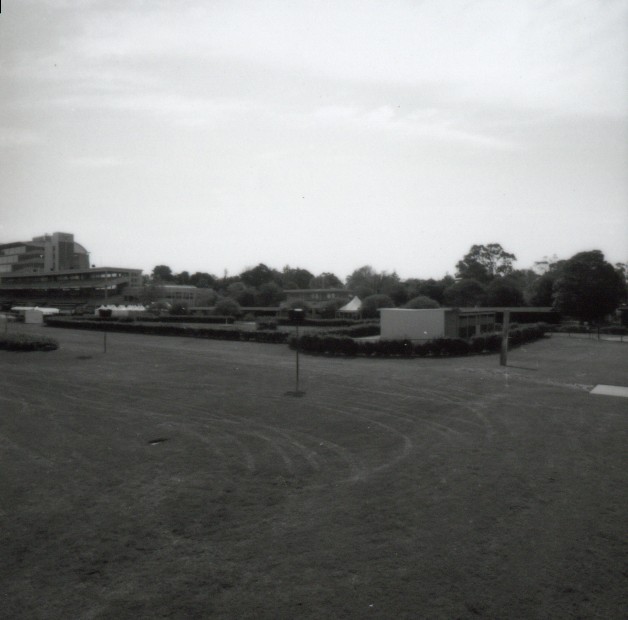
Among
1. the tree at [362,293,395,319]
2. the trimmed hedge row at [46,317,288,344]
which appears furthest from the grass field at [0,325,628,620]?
the tree at [362,293,395,319]

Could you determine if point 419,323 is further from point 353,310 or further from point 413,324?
point 353,310

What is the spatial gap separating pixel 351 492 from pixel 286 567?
2.54 metres

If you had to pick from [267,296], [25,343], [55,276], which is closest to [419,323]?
[25,343]

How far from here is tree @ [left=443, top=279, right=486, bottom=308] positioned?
6712 centimetres

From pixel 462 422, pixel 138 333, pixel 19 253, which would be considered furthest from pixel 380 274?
pixel 462 422

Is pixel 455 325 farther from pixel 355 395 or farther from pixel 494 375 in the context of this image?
pixel 355 395

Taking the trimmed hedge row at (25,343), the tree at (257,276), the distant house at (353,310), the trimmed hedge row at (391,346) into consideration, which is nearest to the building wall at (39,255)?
the tree at (257,276)

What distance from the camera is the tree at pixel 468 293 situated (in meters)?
67.1

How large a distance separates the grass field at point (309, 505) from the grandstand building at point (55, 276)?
275ft

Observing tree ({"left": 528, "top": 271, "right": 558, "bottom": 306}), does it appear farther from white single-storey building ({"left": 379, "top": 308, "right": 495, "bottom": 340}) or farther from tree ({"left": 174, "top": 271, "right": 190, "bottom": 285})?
tree ({"left": 174, "top": 271, "right": 190, "bottom": 285})

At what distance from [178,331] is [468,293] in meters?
41.9

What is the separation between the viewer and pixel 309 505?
24.6 ft

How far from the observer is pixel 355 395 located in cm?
1644

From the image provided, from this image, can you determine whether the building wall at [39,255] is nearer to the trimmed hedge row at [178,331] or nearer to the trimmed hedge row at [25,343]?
the trimmed hedge row at [178,331]
